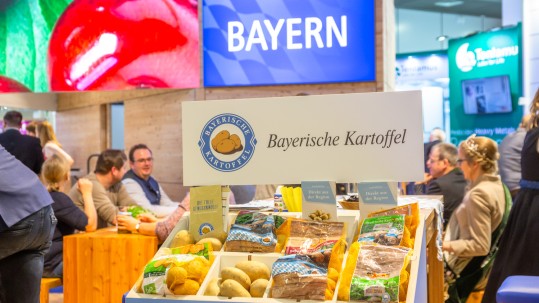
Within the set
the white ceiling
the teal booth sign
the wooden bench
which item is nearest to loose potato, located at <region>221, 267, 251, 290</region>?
the wooden bench

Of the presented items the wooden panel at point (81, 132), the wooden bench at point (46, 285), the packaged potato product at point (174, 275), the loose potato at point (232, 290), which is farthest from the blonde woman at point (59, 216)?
the wooden panel at point (81, 132)

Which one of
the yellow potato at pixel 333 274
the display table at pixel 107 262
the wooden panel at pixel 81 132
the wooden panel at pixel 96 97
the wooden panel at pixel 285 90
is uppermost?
the wooden panel at pixel 96 97

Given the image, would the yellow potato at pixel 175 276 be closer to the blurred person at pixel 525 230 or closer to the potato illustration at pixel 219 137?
the potato illustration at pixel 219 137

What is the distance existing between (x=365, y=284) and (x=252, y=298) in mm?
304

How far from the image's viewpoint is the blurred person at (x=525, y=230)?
10.8 ft

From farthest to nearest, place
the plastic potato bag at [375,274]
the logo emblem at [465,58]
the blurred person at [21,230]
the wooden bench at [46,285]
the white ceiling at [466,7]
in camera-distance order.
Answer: the white ceiling at [466,7], the logo emblem at [465,58], the wooden bench at [46,285], the blurred person at [21,230], the plastic potato bag at [375,274]

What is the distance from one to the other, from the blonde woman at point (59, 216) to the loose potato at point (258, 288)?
239cm

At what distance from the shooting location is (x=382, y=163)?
6.59 ft

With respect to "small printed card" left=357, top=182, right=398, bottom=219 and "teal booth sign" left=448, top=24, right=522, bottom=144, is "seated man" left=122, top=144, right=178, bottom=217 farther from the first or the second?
"teal booth sign" left=448, top=24, right=522, bottom=144

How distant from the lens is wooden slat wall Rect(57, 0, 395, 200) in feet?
19.6

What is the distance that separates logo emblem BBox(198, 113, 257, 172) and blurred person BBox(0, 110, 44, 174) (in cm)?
464

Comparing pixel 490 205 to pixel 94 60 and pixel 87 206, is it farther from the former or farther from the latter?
pixel 94 60

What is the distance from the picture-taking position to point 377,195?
6.70ft

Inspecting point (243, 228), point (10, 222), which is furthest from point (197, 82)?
point (243, 228)
